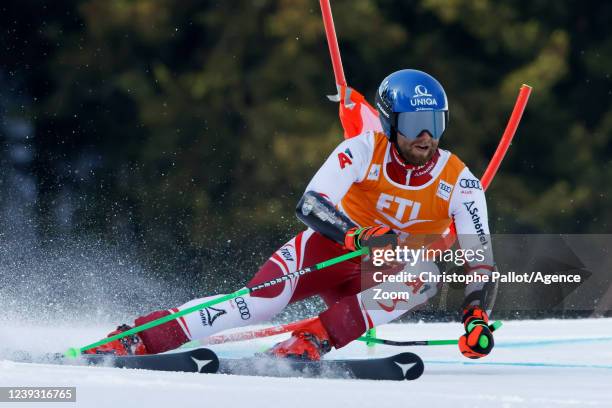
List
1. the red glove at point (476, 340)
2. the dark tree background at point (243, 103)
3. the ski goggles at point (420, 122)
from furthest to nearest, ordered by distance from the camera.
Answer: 1. the dark tree background at point (243, 103)
2. the ski goggles at point (420, 122)
3. the red glove at point (476, 340)

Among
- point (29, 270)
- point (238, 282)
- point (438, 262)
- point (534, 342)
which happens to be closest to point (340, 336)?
point (438, 262)

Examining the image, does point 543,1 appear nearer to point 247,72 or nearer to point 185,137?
point 247,72

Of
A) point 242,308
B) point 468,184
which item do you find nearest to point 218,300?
point 242,308

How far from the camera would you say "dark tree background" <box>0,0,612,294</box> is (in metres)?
14.8

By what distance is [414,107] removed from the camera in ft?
18.6

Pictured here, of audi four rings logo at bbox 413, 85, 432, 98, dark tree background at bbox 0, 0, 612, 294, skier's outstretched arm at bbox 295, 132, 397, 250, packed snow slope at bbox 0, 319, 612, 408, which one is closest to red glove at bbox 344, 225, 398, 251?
skier's outstretched arm at bbox 295, 132, 397, 250

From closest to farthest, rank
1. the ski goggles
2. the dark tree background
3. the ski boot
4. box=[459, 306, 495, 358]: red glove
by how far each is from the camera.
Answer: box=[459, 306, 495, 358]: red glove, the ski boot, the ski goggles, the dark tree background

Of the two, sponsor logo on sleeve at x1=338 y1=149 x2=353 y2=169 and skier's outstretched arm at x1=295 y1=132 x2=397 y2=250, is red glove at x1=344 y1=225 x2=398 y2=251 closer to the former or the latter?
skier's outstretched arm at x1=295 y1=132 x2=397 y2=250

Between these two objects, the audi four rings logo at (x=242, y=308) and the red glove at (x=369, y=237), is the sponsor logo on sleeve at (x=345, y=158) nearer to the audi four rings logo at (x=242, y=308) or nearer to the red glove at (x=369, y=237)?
the red glove at (x=369, y=237)

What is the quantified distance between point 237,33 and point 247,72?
56 cm

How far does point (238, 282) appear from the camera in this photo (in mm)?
14102

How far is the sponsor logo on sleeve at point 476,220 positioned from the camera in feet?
18.8

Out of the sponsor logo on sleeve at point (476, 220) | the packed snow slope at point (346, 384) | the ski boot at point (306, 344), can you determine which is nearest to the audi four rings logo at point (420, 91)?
the sponsor logo on sleeve at point (476, 220)

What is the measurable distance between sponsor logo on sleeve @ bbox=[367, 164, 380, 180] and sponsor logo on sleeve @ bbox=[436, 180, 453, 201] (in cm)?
30
